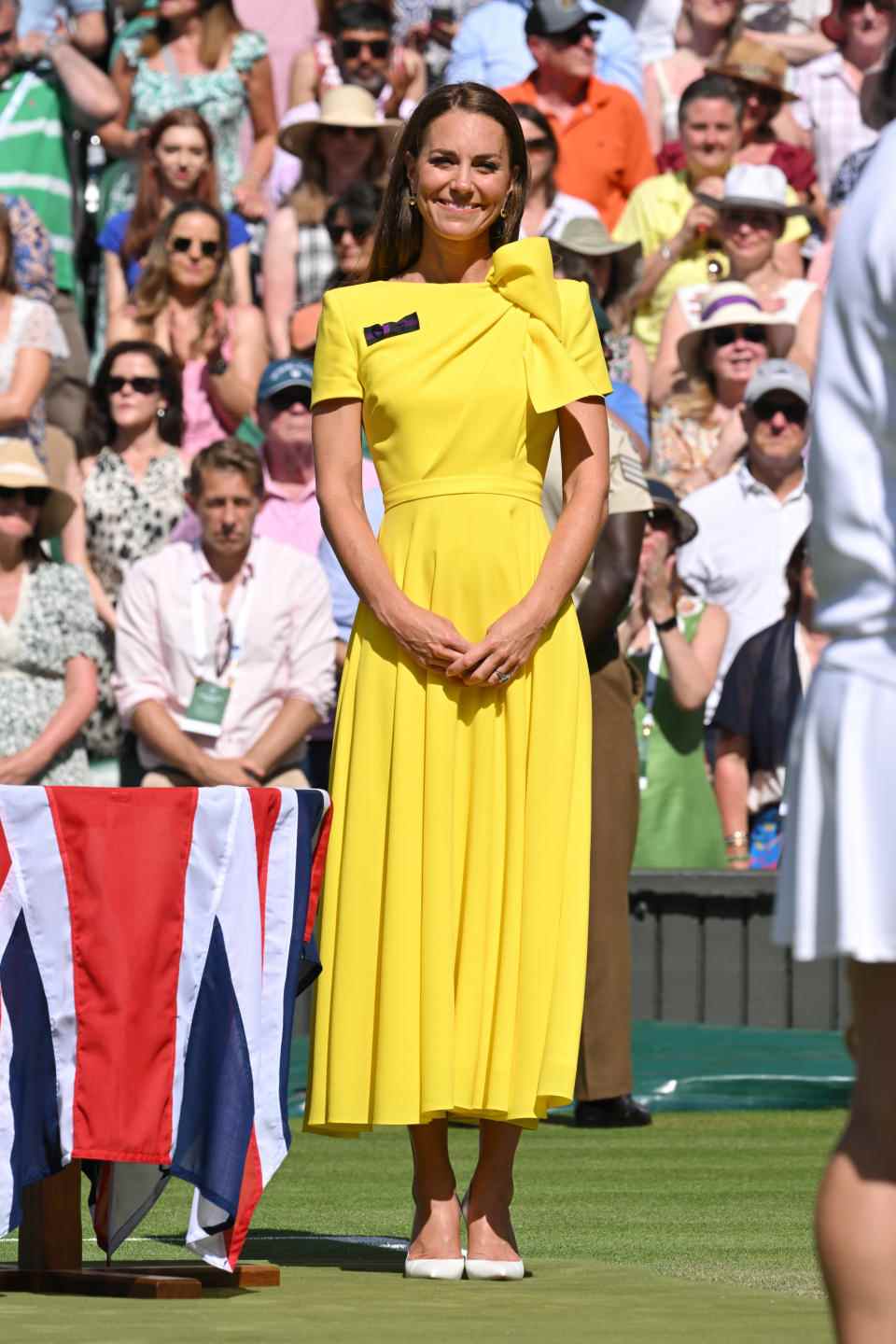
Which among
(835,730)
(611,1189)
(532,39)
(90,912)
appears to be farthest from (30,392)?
(835,730)

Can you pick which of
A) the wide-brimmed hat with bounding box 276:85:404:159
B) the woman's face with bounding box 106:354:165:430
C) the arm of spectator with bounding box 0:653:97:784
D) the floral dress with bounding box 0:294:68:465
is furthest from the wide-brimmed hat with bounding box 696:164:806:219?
the arm of spectator with bounding box 0:653:97:784

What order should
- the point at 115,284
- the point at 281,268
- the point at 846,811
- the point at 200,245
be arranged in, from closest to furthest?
1. the point at 846,811
2. the point at 200,245
3. the point at 281,268
4. the point at 115,284

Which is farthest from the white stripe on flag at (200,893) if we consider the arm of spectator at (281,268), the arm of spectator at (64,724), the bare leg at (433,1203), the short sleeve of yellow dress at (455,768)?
the arm of spectator at (281,268)

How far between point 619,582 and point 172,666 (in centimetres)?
325

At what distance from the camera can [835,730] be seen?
Result: 311cm

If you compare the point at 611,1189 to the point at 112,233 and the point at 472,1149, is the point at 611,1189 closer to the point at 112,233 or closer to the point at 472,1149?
the point at 472,1149

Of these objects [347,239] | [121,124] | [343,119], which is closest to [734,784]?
[347,239]

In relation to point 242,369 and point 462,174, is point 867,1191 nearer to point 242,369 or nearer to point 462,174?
point 462,174

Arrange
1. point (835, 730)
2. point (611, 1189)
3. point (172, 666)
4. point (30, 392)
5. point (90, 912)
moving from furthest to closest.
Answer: point (30, 392) → point (172, 666) → point (611, 1189) → point (90, 912) → point (835, 730)

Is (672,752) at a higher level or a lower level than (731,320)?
lower

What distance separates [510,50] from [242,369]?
3576 mm

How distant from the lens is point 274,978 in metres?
5.32

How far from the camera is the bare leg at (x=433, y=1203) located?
18.3 ft

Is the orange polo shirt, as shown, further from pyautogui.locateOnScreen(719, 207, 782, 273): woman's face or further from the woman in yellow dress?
the woman in yellow dress
